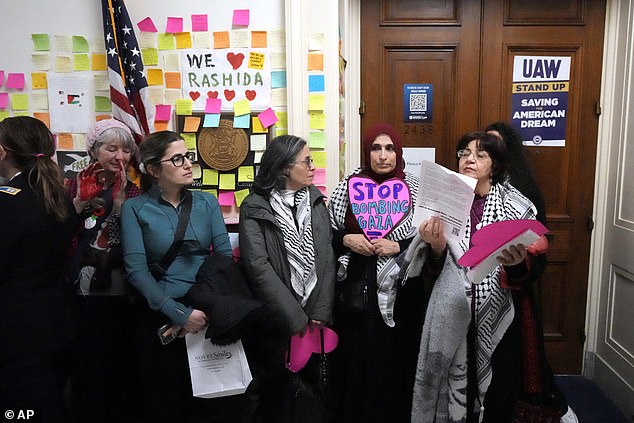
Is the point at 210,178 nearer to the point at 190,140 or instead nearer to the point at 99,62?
the point at 190,140

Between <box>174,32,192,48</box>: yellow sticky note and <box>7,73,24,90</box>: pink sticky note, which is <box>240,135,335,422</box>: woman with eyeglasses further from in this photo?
<box>7,73,24,90</box>: pink sticky note

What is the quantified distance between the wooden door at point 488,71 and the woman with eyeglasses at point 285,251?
0.79m

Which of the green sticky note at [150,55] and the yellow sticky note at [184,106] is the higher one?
the green sticky note at [150,55]

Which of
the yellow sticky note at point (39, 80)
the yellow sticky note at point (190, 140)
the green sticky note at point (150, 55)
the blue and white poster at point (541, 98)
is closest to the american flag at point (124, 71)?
the green sticky note at point (150, 55)

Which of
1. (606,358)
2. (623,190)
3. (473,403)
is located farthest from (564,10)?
(473,403)

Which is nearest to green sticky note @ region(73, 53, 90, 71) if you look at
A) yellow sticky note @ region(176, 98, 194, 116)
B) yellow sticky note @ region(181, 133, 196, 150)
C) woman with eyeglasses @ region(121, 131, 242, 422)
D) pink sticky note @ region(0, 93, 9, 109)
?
pink sticky note @ region(0, 93, 9, 109)

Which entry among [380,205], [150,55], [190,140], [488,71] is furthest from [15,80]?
[488,71]

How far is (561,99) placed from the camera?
8.21 ft

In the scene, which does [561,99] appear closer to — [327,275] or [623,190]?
[623,190]

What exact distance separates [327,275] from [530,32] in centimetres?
178

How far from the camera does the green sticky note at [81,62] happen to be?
234cm

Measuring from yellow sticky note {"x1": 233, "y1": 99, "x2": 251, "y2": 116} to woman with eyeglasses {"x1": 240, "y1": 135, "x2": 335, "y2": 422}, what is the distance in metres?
0.43

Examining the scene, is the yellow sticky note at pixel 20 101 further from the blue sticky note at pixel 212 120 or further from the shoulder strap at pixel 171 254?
the shoulder strap at pixel 171 254

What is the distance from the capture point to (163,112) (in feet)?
7.72
